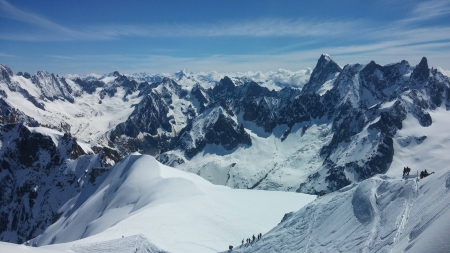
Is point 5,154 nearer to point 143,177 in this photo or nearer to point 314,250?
point 143,177

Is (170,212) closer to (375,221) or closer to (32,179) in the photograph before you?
(375,221)

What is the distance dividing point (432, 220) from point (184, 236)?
112ft

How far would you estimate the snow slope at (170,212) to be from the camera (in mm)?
47531

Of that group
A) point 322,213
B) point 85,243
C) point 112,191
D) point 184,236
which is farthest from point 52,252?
point 112,191

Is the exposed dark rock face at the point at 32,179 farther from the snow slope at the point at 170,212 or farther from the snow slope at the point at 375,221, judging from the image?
the snow slope at the point at 375,221

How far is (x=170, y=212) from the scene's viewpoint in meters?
57.8

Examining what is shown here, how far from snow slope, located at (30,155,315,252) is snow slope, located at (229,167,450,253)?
36.1 ft

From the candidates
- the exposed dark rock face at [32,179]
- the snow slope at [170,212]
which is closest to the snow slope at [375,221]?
the snow slope at [170,212]

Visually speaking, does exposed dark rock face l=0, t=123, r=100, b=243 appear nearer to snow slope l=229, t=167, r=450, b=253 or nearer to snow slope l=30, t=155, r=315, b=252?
snow slope l=30, t=155, r=315, b=252

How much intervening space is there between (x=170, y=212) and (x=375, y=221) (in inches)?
1504

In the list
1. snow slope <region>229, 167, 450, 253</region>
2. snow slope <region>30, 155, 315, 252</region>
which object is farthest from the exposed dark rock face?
snow slope <region>229, 167, 450, 253</region>

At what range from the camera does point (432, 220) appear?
2230 cm

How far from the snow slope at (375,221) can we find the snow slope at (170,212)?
11.0m

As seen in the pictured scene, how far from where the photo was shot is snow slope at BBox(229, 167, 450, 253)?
22.0 meters
